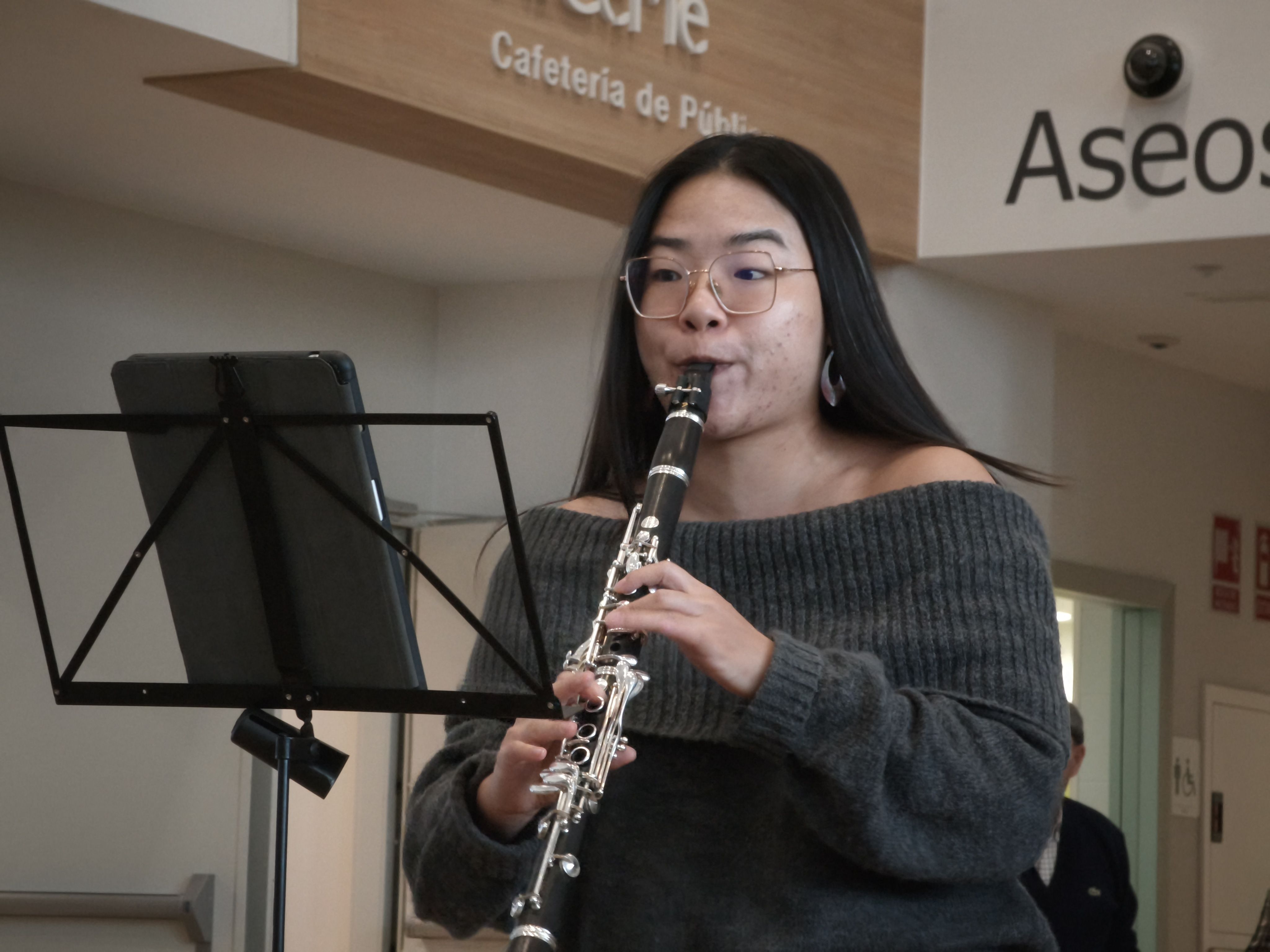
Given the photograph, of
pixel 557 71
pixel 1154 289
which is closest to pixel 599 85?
pixel 557 71

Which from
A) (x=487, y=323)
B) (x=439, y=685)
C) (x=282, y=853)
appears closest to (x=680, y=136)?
(x=487, y=323)

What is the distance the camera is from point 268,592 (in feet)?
5.43

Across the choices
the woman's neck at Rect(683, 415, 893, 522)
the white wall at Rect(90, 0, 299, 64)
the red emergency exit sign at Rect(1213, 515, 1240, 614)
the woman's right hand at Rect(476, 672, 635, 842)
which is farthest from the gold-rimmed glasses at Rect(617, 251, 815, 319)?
the red emergency exit sign at Rect(1213, 515, 1240, 614)

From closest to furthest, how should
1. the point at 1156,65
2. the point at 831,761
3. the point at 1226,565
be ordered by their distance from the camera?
the point at 831,761 → the point at 1156,65 → the point at 1226,565

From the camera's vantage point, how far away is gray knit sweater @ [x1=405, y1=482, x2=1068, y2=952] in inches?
51.1

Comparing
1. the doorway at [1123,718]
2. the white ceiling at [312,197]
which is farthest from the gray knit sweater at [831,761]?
the doorway at [1123,718]

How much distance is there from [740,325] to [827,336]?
4.0 inches

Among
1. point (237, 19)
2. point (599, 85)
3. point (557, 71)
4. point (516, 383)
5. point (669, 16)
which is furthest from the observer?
point (516, 383)

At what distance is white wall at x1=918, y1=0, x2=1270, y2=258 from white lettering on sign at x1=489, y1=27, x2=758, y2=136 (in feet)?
2.33

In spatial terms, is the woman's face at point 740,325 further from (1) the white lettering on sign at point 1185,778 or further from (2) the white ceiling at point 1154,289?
(1) the white lettering on sign at point 1185,778

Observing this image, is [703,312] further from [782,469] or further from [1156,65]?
[1156,65]

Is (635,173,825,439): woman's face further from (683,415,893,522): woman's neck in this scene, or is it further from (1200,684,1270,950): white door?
(1200,684,1270,950): white door

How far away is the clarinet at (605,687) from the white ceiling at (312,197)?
172 cm

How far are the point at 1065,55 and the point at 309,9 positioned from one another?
84.1 inches
